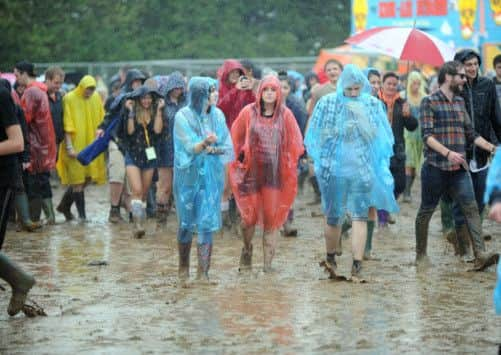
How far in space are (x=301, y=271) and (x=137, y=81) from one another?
468 cm

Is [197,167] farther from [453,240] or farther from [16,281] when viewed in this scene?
[453,240]

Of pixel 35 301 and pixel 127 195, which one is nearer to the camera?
pixel 35 301

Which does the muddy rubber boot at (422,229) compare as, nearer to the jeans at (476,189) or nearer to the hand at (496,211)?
the jeans at (476,189)

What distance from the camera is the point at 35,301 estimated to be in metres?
10.1

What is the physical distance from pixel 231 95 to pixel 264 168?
2.96 m

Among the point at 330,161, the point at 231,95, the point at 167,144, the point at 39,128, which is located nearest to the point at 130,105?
the point at 167,144

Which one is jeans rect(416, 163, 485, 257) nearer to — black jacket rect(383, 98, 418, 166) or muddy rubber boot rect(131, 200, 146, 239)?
black jacket rect(383, 98, 418, 166)

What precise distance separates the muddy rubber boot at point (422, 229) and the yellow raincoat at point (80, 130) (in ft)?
17.0

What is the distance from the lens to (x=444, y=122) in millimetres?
11578

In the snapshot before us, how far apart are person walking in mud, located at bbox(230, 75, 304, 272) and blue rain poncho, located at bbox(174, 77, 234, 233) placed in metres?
0.61

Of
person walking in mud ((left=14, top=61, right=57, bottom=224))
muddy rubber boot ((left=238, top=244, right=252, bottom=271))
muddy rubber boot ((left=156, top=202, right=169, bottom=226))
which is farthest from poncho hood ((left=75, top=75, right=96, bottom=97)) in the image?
muddy rubber boot ((left=238, top=244, right=252, bottom=271))

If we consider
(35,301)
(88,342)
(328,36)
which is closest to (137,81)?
(35,301)

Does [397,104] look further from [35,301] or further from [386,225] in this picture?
[35,301]

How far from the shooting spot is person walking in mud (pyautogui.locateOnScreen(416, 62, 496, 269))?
37.9 feet
